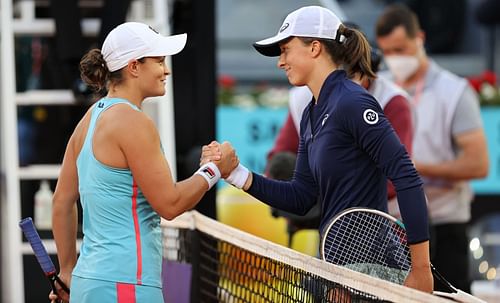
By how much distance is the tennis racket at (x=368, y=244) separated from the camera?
417 cm

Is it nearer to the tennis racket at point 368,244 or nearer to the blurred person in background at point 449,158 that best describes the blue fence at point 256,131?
the blurred person in background at point 449,158

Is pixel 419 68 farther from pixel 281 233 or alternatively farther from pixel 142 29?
pixel 142 29

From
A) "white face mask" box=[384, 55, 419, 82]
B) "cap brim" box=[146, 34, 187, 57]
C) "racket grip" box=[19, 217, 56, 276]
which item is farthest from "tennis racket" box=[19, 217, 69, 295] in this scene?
"white face mask" box=[384, 55, 419, 82]

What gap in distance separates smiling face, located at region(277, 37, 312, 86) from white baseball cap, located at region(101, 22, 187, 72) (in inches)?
17.3

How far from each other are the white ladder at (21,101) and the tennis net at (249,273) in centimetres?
126

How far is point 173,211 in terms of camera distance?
412 centimetres

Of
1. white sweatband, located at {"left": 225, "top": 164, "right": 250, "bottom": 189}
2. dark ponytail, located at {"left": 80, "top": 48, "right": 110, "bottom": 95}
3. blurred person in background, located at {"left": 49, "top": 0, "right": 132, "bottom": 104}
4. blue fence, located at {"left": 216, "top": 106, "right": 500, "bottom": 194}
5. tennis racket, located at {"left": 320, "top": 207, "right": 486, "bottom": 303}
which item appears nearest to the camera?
tennis racket, located at {"left": 320, "top": 207, "right": 486, "bottom": 303}

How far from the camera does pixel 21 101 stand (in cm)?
688

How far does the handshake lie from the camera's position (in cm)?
437

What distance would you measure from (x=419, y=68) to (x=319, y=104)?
2.88m

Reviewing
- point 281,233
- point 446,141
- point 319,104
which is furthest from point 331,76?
point 281,233

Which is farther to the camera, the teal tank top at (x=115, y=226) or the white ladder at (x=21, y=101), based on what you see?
the white ladder at (x=21, y=101)

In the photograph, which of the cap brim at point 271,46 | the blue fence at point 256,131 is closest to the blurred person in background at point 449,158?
the cap brim at point 271,46

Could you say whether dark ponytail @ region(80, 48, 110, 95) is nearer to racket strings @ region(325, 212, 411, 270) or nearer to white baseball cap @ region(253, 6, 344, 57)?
white baseball cap @ region(253, 6, 344, 57)
